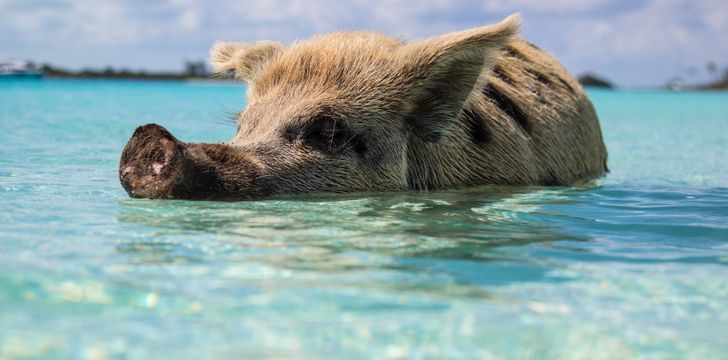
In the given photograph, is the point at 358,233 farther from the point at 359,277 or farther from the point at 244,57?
the point at 244,57

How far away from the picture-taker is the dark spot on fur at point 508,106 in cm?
823

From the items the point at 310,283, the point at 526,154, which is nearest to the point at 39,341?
the point at 310,283

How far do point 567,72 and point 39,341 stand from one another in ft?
26.3

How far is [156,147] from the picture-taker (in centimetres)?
595

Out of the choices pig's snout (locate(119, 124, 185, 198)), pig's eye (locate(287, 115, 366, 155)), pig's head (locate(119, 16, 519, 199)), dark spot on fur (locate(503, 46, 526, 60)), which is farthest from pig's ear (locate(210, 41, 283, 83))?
dark spot on fur (locate(503, 46, 526, 60))

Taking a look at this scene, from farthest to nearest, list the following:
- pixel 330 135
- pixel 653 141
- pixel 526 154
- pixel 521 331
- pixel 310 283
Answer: pixel 653 141, pixel 526 154, pixel 330 135, pixel 310 283, pixel 521 331

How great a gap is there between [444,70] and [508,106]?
4.22 ft

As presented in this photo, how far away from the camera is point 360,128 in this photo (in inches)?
279

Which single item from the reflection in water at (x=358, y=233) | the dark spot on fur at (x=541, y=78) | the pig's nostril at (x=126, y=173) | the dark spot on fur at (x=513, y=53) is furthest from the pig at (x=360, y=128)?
the dark spot on fur at (x=513, y=53)

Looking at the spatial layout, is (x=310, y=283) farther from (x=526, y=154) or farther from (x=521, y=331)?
(x=526, y=154)

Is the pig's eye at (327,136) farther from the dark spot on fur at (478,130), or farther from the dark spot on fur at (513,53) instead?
the dark spot on fur at (513,53)

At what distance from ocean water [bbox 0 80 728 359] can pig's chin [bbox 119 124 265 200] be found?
114mm

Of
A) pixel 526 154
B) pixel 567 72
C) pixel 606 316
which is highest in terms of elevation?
pixel 567 72

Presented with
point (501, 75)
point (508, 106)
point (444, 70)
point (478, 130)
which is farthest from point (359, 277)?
point (501, 75)
